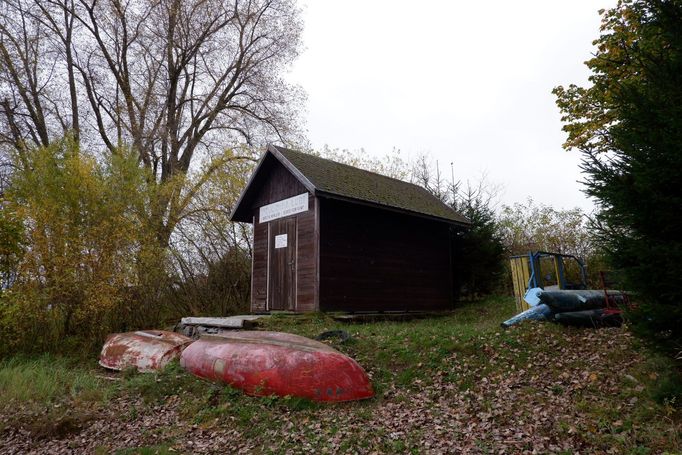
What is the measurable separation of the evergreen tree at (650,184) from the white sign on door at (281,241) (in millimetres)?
9564

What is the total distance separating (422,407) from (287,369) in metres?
1.94

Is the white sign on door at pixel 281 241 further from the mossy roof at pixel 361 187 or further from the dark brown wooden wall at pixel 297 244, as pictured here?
the mossy roof at pixel 361 187

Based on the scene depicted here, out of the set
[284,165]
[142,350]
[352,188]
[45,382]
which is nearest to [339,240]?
[352,188]

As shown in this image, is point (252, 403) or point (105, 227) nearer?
point (252, 403)

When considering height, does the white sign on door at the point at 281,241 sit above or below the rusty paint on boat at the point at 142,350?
above

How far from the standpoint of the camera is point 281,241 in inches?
563

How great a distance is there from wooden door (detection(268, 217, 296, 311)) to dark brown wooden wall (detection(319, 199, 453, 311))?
4.01ft

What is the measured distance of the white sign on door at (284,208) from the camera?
44.7 feet

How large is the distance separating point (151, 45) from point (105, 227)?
14082 millimetres

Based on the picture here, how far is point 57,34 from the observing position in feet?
70.3

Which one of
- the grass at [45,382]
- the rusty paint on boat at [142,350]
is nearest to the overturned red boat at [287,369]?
the rusty paint on boat at [142,350]

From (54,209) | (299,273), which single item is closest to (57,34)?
(54,209)

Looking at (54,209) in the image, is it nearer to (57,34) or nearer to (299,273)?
(299,273)

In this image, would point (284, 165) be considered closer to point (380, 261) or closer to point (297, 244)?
point (297, 244)
